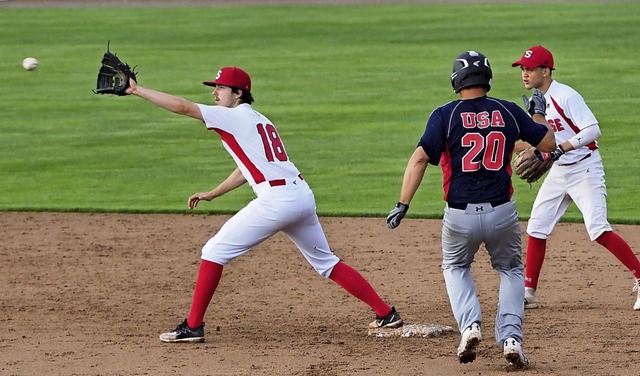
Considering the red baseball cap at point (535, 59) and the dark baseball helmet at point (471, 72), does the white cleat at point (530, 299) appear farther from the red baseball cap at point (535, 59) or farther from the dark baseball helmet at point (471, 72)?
the dark baseball helmet at point (471, 72)

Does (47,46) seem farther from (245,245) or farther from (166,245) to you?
(245,245)

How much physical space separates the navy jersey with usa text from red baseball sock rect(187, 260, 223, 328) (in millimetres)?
1760

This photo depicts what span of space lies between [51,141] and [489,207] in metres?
11.3

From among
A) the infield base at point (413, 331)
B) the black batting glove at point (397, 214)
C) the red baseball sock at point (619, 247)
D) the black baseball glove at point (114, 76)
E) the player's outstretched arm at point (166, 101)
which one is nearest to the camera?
the black batting glove at point (397, 214)

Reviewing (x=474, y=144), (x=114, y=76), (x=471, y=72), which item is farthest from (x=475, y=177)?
(x=114, y=76)

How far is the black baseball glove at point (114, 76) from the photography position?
24.4 ft

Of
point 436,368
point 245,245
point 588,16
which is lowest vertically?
point 436,368

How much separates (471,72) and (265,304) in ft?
9.76

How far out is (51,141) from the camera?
55.9 ft

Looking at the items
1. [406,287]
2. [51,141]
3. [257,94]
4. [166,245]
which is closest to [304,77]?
[257,94]

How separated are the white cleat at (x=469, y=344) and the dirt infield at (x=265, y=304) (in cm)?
18

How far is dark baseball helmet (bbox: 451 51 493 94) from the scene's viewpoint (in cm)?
686

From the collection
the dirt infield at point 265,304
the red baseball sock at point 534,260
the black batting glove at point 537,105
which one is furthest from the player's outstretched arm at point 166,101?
the red baseball sock at point 534,260

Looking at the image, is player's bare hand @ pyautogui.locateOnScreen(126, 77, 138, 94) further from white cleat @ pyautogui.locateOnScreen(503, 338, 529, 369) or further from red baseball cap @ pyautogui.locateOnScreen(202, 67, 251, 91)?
white cleat @ pyautogui.locateOnScreen(503, 338, 529, 369)
